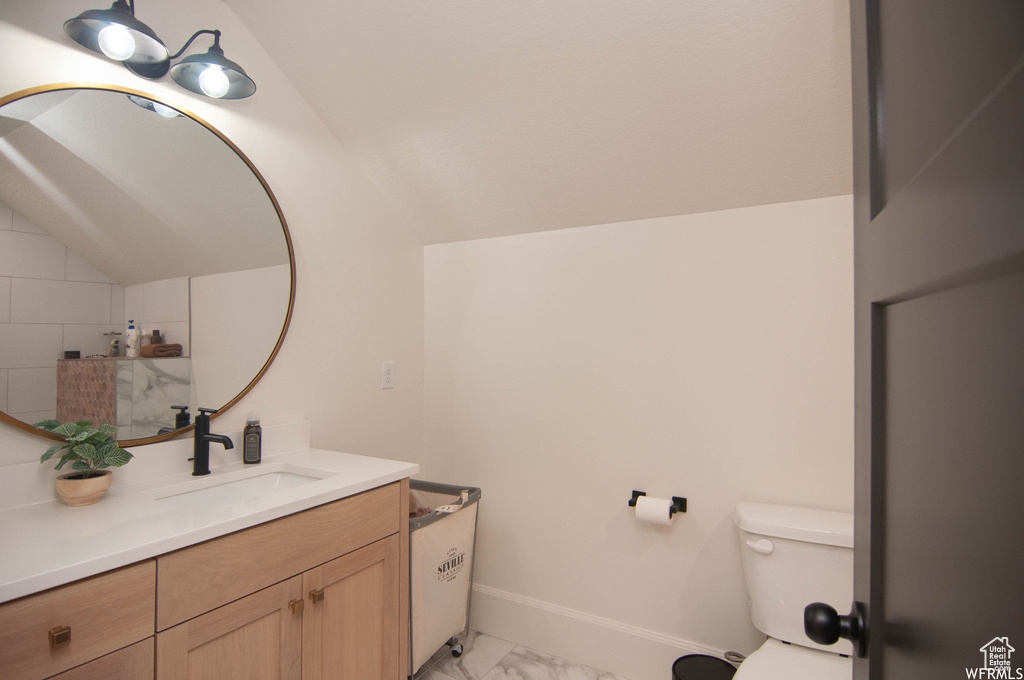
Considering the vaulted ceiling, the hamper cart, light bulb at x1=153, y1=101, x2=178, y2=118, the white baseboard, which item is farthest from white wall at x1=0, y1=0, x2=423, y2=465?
the white baseboard

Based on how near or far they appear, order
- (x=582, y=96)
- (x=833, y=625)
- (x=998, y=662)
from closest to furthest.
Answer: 1. (x=998, y=662)
2. (x=833, y=625)
3. (x=582, y=96)

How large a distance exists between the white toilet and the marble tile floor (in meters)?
0.74

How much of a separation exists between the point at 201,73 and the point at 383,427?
1403 millimetres

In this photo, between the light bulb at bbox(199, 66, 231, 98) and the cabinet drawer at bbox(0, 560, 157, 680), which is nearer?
the cabinet drawer at bbox(0, 560, 157, 680)

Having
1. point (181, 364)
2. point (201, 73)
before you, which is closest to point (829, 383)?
point (181, 364)

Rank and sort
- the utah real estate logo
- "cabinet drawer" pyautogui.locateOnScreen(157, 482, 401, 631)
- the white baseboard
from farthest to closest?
1. the white baseboard
2. "cabinet drawer" pyautogui.locateOnScreen(157, 482, 401, 631)
3. the utah real estate logo

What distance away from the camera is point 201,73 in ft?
5.08

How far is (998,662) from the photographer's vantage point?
0.92 feet

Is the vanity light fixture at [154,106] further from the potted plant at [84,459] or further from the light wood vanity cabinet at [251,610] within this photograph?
the light wood vanity cabinet at [251,610]

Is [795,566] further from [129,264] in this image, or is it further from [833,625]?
[129,264]

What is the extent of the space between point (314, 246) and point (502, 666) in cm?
177

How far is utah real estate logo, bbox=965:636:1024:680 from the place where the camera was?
0.27 m

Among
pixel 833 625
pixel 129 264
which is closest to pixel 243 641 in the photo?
pixel 129 264

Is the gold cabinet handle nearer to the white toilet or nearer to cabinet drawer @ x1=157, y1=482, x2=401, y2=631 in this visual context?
cabinet drawer @ x1=157, y1=482, x2=401, y2=631
